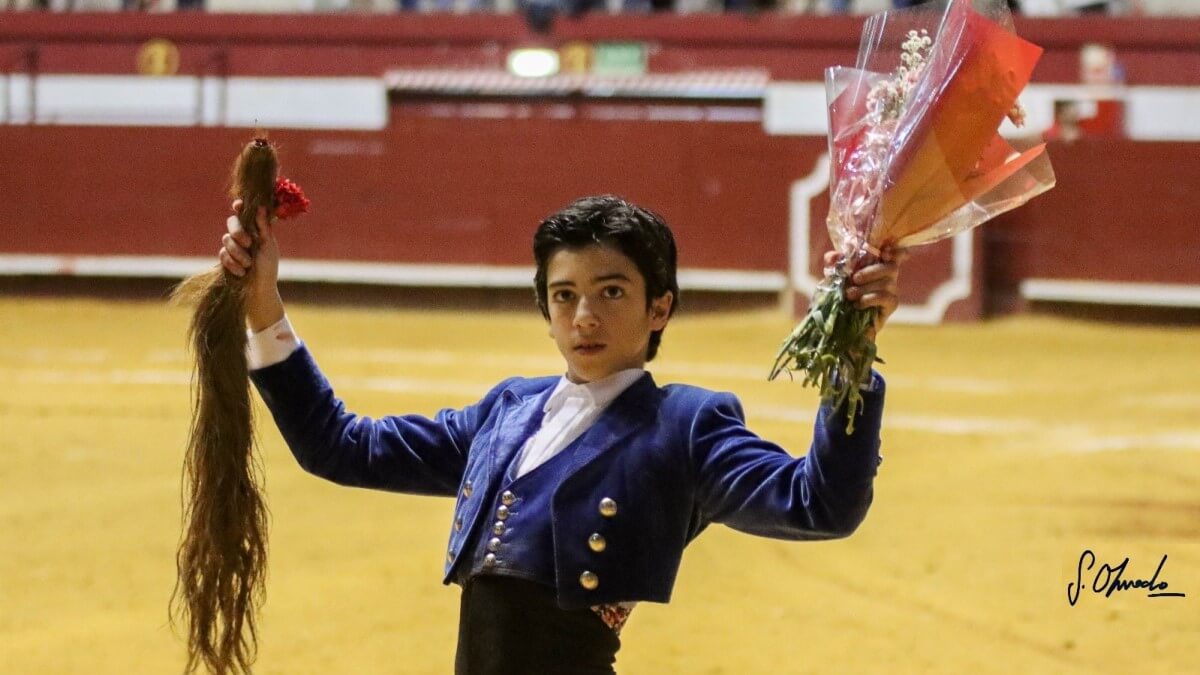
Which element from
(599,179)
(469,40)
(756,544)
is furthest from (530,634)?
(469,40)

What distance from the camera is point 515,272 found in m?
10.2

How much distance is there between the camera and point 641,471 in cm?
172

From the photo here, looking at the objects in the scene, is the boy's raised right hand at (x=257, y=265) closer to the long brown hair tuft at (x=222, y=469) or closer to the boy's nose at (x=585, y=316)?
the long brown hair tuft at (x=222, y=469)

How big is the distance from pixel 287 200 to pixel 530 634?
0.59 meters

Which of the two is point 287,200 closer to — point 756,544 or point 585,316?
point 585,316

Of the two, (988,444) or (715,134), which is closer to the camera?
(988,444)

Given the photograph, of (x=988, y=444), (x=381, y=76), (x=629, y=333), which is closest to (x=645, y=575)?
(x=629, y=333)

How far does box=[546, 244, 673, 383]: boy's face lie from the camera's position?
5.73 ft

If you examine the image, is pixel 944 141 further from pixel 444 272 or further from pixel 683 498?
pixel 444 272

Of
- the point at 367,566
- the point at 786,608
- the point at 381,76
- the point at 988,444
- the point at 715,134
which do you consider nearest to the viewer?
the point at 786,608

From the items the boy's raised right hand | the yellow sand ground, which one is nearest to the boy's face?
the boy's raised right hand

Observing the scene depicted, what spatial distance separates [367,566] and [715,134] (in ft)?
21.6

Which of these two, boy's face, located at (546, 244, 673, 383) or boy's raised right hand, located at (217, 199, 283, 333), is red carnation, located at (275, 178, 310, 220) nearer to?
boy's raised right hand, located at (217, 199, 283, 333)

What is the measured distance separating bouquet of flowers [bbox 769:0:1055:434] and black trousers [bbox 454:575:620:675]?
38 centimetres
